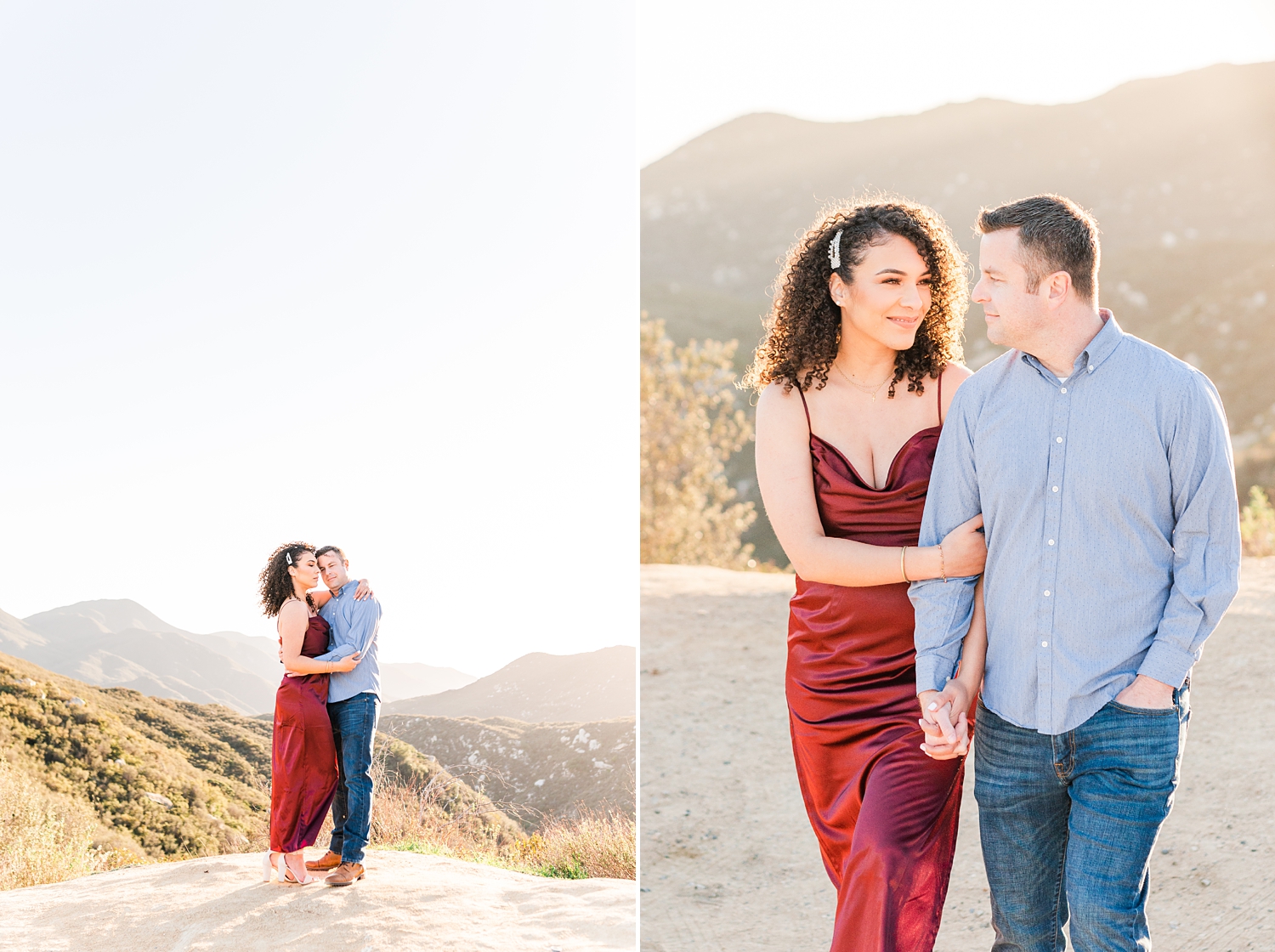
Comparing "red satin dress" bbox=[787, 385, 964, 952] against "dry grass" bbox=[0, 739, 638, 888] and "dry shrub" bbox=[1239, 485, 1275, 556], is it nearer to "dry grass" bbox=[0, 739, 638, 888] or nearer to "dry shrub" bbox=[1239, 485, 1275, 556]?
"dry grass" bbox=[0, 739, 638, 888]

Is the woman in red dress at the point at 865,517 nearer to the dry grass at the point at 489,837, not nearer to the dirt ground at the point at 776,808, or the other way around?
the dirt ground at the point at 776,808

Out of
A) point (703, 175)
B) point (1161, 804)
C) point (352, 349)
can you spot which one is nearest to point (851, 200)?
point (1161, 804)

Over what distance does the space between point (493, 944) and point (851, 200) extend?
3.85m

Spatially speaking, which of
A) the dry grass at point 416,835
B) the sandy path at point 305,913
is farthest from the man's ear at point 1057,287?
the dry grass at point 416,835

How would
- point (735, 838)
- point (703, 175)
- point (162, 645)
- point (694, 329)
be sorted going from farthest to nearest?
point (703, 175) → point (694, 329) → point (162, 645) → point (735, 838)

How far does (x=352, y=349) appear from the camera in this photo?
23.6 ft

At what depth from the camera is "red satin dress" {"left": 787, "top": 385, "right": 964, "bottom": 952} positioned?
79.7 inches

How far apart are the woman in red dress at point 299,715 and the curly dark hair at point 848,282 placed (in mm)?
3124

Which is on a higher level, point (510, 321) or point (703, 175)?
point (703, 175)

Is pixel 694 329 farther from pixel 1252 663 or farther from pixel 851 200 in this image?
pixel 851 200

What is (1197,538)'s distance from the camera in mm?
1848

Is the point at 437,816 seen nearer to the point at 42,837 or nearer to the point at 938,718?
the point at 42,837

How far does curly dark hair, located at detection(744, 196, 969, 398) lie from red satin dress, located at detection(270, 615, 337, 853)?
3241mm

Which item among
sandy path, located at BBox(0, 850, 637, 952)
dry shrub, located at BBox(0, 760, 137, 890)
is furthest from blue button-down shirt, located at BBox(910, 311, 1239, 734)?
dry shrub, located at BBox(0, 760, 137, 890)
